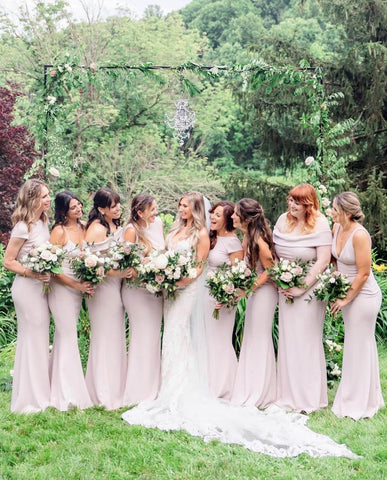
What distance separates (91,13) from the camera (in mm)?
21781

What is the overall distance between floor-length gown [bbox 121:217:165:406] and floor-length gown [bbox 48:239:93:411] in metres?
0.50

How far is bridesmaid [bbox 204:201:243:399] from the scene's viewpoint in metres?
6.34

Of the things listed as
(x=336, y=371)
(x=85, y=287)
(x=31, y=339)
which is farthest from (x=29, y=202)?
(x=336, y=371)

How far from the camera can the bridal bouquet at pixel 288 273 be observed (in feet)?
19.5

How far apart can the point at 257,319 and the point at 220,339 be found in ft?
1.51

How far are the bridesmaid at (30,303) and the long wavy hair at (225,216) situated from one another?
1.70 meters

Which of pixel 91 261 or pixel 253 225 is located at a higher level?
pixel 253 225

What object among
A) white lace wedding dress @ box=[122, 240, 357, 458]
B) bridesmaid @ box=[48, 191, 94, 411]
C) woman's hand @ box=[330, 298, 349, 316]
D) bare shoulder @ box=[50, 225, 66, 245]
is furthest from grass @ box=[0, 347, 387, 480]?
bare shoulder @ box=[50, 225, 66, 245]

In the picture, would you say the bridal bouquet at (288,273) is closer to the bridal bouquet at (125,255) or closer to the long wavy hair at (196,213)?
the long wavy hair at (196,213)

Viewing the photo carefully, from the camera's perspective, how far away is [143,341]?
6316 mm

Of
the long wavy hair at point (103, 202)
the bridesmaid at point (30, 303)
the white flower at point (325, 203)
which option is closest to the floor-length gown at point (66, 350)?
the bridesmaid at point (30, 303)

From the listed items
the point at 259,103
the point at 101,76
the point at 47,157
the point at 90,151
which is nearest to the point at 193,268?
the point at 47,157

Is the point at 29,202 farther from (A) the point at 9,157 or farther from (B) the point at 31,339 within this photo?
(A) the point at 9,157

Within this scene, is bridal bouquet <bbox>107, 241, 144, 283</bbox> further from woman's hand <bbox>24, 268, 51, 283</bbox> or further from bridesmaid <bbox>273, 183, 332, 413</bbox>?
bridesmaid <bbox>273, 183, 332, 413</bbox>
